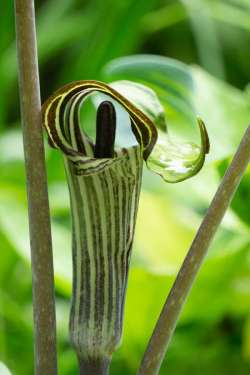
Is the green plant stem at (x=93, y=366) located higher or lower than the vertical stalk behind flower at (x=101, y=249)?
lower

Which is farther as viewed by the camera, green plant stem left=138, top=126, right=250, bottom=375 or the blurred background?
the blurred background

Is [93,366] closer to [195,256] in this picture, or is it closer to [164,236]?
[195,256]

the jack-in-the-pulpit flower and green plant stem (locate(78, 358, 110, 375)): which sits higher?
the jack-in-the-pulpit flower

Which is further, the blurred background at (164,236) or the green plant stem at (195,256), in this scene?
the blurred background at (164,236)

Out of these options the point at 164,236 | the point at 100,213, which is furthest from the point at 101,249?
the point at 164,236
